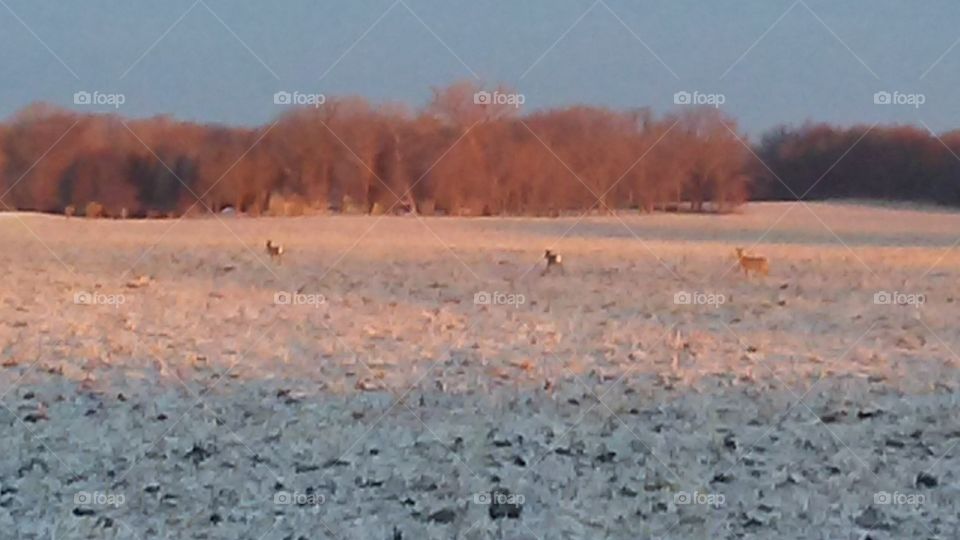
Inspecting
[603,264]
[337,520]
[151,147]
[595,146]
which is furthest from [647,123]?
[337,520]

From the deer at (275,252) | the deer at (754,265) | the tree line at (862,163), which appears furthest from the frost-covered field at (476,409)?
the tree line at (862,163)

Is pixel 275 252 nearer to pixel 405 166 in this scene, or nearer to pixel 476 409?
pixel 476 409

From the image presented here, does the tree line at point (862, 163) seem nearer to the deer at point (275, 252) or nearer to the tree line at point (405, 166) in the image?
the tree line at point (405, 166)

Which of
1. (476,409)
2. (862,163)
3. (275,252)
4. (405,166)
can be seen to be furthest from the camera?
(862,163)

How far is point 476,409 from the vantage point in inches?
379

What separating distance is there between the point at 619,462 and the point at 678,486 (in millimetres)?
654

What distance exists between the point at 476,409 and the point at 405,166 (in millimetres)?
41764

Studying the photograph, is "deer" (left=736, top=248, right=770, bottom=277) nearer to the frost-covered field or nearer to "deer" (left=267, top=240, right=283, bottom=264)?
the frost-covered field

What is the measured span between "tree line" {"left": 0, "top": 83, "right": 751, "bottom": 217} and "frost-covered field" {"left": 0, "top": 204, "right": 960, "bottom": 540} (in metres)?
31.2

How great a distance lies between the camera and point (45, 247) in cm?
2845

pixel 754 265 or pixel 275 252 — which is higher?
pixel 275 252

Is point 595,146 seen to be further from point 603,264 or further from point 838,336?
point 838,336

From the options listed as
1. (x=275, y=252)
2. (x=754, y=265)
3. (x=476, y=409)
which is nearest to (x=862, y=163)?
(x=754, y=265)

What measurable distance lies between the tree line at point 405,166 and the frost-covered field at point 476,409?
31.2m
